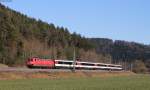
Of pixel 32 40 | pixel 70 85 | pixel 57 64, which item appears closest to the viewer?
pixel 70 85

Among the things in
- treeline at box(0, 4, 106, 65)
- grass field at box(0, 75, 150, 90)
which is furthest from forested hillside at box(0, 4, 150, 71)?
grass field at box(0, 75, 150, 90)

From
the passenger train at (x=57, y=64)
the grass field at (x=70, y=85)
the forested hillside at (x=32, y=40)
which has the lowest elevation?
the grass field at (x=70, y=85)

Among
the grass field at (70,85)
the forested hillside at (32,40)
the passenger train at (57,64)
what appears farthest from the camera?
the forested hillside at (32,40)

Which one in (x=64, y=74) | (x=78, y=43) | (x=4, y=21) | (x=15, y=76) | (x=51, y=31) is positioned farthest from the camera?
(x=78, y=43)

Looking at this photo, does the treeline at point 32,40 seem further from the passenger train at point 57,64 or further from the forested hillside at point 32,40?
the passenger train at point 57,64

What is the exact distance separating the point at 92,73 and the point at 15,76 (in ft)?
113

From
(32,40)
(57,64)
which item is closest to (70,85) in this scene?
(57,64)

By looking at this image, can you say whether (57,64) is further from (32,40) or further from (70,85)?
(70,85)

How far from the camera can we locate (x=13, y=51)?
114 metres

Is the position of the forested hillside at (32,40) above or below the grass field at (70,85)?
above

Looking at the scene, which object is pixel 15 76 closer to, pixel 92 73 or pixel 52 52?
pixel 92 73

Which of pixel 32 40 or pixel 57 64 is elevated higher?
pixel 32 40

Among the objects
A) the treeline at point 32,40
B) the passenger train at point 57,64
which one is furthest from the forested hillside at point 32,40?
the passenger train at point 57,64

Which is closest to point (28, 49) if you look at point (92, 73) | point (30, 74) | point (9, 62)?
point (9, 62)
